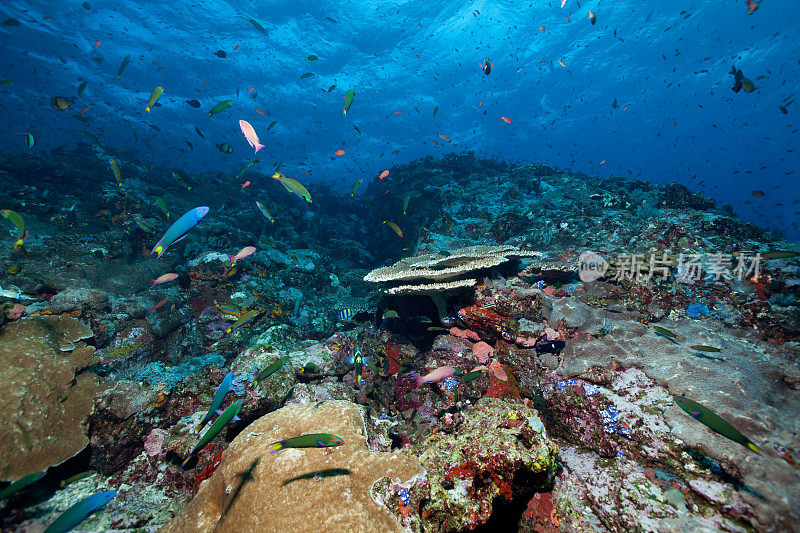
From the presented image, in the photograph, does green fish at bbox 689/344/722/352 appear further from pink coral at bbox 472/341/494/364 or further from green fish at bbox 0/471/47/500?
green fish at bbox 0/471/47/500

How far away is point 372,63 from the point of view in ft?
88.5

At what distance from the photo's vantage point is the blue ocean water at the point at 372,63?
67.4 feet

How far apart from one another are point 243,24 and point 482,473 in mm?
30129

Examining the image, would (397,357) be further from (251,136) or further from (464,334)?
(251,136)

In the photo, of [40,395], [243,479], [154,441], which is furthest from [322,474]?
[40,395]

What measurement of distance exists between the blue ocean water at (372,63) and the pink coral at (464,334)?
39.7 ft

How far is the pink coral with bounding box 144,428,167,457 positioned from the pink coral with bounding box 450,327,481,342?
474cm

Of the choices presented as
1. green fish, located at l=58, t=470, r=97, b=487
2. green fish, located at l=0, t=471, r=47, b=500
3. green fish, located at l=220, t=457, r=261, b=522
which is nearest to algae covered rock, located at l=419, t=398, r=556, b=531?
green fish, located at l=220, t=457, r=261, b=522

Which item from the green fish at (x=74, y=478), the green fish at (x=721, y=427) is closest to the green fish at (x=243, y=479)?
the green fish at (x=74, y=478)

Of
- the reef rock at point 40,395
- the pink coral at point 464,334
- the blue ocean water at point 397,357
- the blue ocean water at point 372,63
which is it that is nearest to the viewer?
the blue ocean water at point 397,357

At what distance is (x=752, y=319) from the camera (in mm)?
4375

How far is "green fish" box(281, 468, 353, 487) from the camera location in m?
2.77

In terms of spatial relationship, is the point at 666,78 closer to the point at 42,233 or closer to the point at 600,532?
the point at 600,532

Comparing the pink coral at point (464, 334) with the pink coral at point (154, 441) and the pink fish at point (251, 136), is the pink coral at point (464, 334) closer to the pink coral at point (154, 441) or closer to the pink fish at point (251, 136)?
the pink fish at point (251, 136)
